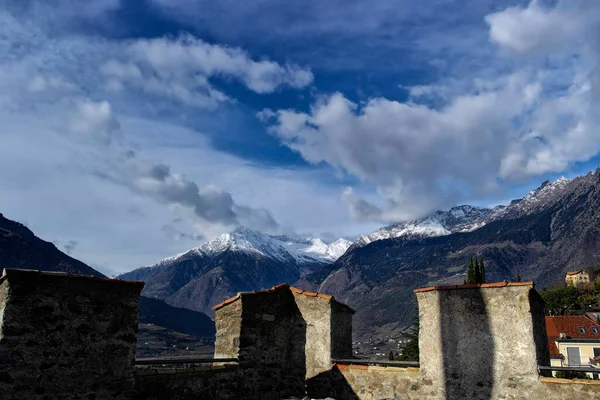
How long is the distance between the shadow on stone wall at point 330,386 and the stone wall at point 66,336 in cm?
518

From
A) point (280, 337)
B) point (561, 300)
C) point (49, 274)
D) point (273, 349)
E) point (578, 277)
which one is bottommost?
point (273, 349)

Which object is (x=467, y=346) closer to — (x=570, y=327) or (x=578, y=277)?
(x=570, y=327)

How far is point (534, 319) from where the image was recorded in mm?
10789

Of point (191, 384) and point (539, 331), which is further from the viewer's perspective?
point (539, 331)

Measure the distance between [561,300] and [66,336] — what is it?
427 ft

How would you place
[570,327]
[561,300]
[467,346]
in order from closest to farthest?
[467,346], [570,327], [561,300]

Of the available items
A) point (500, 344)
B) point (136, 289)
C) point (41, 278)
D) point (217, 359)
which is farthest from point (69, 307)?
point (500, 344)

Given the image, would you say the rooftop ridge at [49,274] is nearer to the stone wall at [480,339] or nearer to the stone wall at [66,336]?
the stone wall at [66,336]

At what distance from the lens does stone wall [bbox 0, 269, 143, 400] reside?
840cm

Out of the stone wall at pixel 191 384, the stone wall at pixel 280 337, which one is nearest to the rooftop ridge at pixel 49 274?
the stone wall at pixel 191 384

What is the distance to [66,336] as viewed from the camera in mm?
8969

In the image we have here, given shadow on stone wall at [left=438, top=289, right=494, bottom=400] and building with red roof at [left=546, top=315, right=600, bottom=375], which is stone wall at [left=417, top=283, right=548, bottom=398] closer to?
shadow on stone wall at [left=438, top=289, right=494, bottom=400]

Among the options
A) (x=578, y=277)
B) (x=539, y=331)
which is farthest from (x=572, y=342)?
(x=578, y=277)

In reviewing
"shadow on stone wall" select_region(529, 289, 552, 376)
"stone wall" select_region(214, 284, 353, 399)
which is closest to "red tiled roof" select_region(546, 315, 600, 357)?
"shadow on stone wall" select_region(529, 289, 552, 376)
